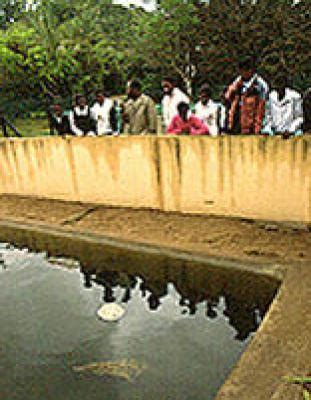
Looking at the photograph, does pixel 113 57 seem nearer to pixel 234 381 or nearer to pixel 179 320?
pixel 179 320

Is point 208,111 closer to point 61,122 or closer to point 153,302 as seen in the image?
point 61,122

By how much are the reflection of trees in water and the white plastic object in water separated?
122mm

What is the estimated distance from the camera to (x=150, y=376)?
11.5ft

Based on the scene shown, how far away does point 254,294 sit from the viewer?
4.42 metres

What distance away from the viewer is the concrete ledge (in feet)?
9.57

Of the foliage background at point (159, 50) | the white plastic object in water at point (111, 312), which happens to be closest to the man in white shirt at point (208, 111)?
the white plastic object in water at point (111, 312)

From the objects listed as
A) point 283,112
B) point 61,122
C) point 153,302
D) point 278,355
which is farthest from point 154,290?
point 61,122

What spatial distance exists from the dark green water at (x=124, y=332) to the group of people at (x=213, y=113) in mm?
2186

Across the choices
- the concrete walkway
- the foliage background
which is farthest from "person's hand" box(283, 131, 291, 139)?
the foliage background

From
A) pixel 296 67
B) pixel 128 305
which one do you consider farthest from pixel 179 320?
pixel 296 67

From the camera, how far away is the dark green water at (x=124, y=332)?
346 centimetres

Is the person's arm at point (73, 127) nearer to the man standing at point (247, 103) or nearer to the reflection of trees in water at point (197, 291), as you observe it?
the man standing at point (247, 103)

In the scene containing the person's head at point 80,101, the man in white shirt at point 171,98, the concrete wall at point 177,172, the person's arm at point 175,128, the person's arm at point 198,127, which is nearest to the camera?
the concrete wall at point 177,172

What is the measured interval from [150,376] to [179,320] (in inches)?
33.5
